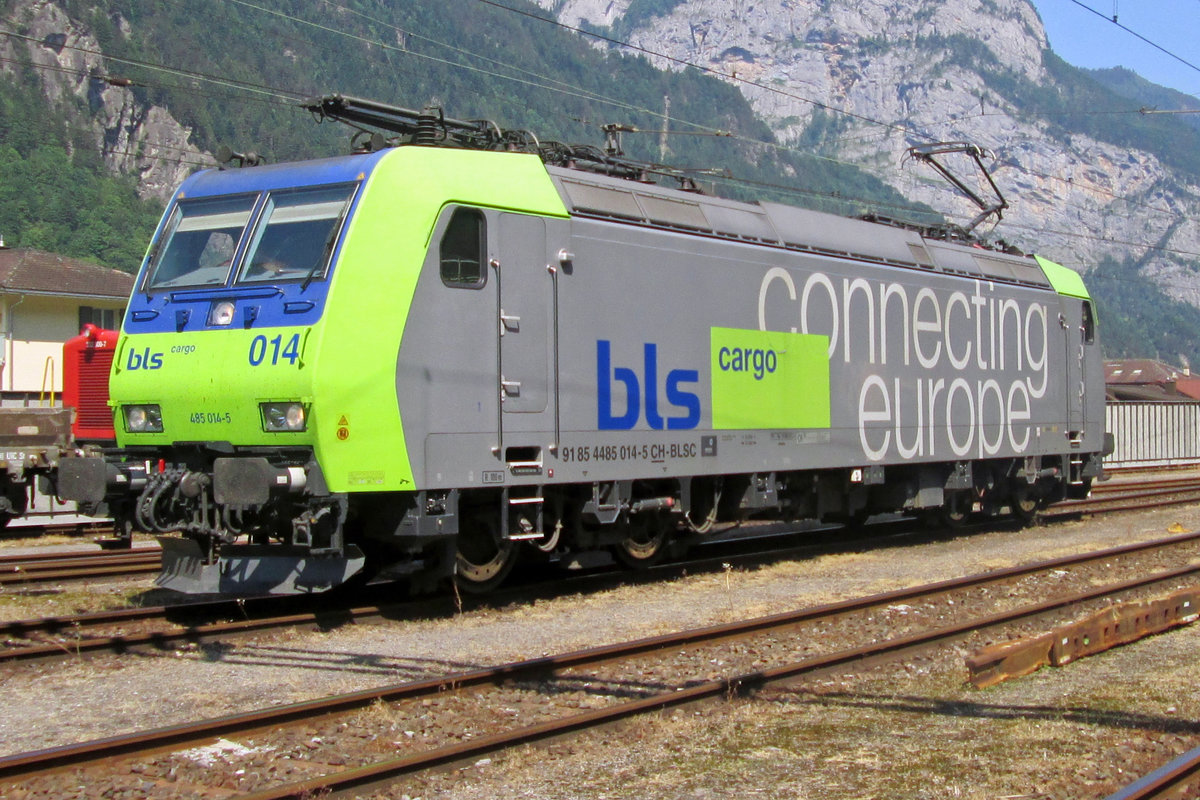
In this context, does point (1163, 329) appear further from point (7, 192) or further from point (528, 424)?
point (528, 424)

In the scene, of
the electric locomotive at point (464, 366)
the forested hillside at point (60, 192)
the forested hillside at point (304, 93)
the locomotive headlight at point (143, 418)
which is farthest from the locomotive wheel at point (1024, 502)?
the forested hillside at point (60, 192)

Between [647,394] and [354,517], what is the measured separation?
323 centimetres

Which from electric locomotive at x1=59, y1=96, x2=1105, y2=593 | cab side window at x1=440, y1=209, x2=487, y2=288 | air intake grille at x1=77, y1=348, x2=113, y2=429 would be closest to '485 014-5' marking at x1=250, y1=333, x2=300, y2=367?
electric locomotive at x1=59, y1=96, x2=1105, y2=593

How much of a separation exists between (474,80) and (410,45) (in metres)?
8.62

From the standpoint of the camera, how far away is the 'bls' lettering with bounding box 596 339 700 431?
1159cm

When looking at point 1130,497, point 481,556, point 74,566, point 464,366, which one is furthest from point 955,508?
point 74,566

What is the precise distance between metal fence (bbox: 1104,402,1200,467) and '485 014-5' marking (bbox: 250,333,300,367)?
3230cm

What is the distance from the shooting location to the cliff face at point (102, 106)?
314 ft

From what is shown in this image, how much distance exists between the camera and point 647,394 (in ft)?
39.6

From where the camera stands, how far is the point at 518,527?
435 inches

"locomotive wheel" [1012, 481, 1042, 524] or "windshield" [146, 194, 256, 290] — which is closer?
"windshield" [146, 194, 256, 290]

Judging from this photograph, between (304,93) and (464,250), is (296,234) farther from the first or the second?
(304,93)

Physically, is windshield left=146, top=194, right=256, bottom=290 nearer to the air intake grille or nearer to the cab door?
the cab door

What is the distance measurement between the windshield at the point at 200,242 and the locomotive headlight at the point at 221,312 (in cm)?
24
